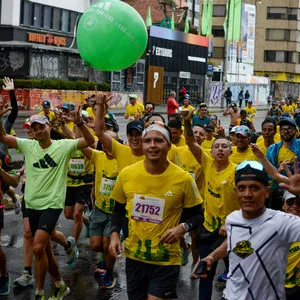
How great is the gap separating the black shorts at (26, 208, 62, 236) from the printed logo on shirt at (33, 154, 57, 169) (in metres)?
0.43

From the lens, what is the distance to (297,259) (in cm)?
567

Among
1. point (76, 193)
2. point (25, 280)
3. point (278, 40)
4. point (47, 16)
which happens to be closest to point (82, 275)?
point (25, 280)

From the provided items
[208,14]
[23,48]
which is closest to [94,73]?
[23,48]

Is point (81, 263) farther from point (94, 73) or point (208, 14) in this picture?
point (208, 14)

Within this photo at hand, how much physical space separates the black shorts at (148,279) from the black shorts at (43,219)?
5.32 feet

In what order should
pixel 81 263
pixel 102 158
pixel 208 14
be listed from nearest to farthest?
pixel 102 158 < pixel 81 263 < pixel 208 14

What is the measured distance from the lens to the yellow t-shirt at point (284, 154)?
8.71 m

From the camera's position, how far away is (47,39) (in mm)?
44312

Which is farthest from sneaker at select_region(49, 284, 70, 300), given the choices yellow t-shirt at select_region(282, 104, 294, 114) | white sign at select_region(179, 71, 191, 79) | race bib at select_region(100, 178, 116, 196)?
white sign at select_region(179, 71, 191, 79)

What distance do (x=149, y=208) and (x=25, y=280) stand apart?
2.84 metres

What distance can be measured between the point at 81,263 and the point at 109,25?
2.99 m

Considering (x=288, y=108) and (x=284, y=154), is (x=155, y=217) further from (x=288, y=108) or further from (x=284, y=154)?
(x=288, y=108)

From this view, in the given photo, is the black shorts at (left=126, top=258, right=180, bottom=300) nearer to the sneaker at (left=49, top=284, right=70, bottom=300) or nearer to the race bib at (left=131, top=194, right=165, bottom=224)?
the race bib at (left=131, top=194, right=165, bottom=224)

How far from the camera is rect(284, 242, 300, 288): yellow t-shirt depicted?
552cm
